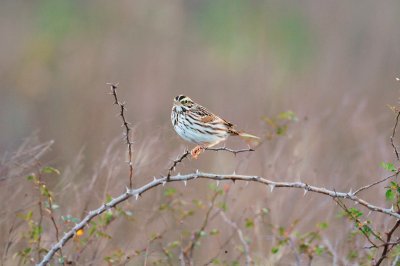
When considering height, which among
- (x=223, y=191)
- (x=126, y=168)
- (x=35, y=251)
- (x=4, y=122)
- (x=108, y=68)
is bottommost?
(x=35, y=251)

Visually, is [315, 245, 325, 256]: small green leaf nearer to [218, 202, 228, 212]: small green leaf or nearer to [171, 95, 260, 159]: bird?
[218, 202, 228, 212]: small green leaf

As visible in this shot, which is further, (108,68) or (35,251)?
(108,68)

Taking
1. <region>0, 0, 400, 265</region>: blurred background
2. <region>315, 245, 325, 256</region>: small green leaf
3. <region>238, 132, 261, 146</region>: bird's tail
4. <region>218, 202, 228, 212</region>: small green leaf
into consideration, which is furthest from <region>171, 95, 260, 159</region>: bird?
<region>315, 245, 325, 256</region>: small green leaf

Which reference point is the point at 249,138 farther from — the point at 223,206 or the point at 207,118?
the point at 223,206

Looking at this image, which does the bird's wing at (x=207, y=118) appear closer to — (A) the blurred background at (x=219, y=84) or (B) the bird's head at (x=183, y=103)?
(B) the bird's head at (x=183, y=103)

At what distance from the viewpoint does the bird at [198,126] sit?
5523mm

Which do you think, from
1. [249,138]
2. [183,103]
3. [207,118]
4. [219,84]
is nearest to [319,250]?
[249,138]

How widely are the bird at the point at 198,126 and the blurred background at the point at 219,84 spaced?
0.77 ft

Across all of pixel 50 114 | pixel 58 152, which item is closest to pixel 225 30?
pixel 50 114

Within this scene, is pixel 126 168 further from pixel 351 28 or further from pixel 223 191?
pixel 351 28

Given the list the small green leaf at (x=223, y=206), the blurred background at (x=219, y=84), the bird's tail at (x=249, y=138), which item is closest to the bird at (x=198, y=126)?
the bird's tail at (x=249, y=138)

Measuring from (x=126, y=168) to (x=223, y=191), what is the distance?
828 millimetres

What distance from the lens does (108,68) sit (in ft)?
30.1

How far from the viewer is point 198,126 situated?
5.59 meters
